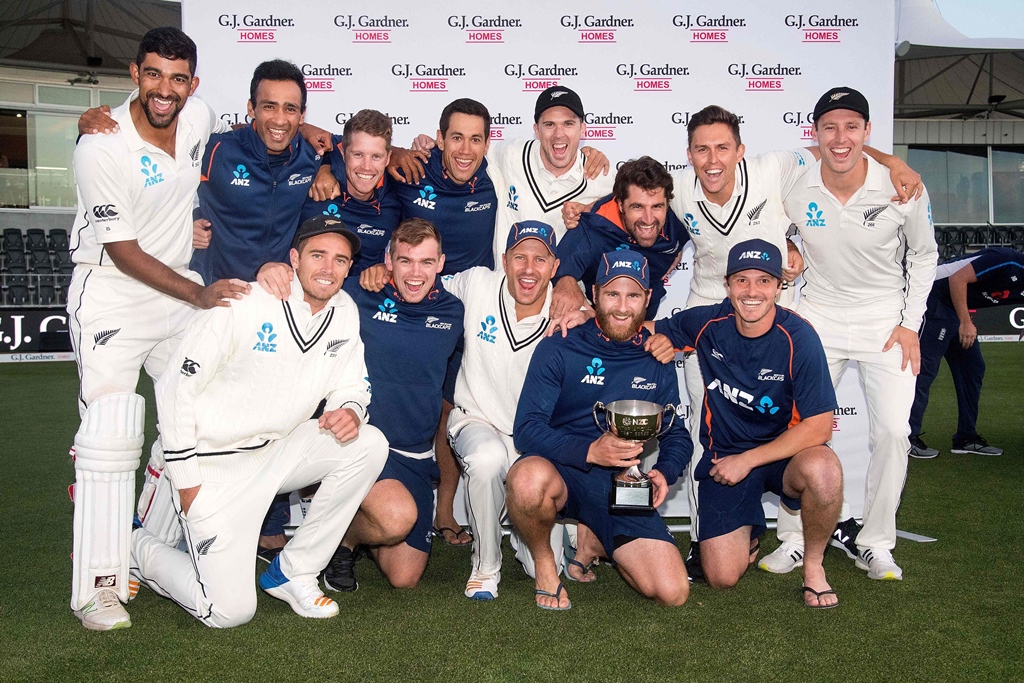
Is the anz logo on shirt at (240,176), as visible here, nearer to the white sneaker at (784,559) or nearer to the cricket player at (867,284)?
the cricket player at (867,284)

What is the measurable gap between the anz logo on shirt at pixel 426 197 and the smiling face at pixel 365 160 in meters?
0.24

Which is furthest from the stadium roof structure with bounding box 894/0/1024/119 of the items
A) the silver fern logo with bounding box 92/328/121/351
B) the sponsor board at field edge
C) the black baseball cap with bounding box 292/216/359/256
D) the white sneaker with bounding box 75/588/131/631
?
the white sneaker with bounding box 75/588/131/631

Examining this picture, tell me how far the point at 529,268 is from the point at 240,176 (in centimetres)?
144

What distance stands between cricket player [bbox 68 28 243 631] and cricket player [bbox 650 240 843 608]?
210cm

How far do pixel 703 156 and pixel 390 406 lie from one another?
194cm

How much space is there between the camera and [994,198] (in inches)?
981

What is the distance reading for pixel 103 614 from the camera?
11.1 feet

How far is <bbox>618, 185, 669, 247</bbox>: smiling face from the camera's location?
417 centimetres

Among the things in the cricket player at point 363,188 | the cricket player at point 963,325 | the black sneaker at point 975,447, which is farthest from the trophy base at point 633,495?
the black sneaker at point 975,447

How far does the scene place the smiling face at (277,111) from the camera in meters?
4.05

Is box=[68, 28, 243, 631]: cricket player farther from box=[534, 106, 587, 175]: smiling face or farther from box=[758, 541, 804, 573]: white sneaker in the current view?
box=[758, 541, 804, 573]: white sneaker

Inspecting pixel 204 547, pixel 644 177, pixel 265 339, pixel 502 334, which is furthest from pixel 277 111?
pixel 204 547

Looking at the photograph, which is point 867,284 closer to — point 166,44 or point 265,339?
point 265,339

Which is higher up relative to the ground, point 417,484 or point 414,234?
point 414,234
